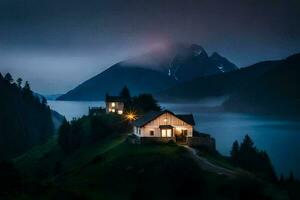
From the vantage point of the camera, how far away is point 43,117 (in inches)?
7269

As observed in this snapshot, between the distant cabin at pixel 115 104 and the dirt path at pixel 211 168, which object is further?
the distant cabin at pixel 115 104

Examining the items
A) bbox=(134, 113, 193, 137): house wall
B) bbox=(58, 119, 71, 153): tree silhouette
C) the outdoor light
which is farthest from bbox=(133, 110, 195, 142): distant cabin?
bbox=(58, 119, 71, 153): tree silhouette

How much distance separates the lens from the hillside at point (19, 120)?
449ft

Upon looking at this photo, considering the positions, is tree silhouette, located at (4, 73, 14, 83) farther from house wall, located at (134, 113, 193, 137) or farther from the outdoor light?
house wall, located at (134, 113, 193, 137)

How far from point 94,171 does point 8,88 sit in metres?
127

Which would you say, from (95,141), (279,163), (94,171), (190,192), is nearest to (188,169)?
(190,192)

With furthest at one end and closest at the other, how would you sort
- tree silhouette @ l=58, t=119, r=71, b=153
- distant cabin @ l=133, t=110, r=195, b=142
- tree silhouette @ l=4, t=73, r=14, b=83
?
tree silhouette @ l=4, t=73, r=14, b=83 → tree silhouette @ l=58, t=119, r=71, b=153 → distant cabin @ l=133, t=110, r=195, b=142

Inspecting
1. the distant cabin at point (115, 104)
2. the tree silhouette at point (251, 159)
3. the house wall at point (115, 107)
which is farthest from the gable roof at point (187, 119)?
the distant cabin at point (115, 104)

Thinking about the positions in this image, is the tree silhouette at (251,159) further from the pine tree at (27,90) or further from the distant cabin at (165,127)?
the pine tree at (27,90)

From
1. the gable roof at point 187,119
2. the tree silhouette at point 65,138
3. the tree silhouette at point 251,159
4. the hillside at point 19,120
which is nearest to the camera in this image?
the gable roof at point 187,119

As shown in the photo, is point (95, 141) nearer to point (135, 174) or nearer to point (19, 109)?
point (135, 174)

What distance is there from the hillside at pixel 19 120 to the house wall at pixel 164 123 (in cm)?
7128

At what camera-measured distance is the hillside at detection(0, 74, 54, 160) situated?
137 metres

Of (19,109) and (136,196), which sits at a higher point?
(19,109)
